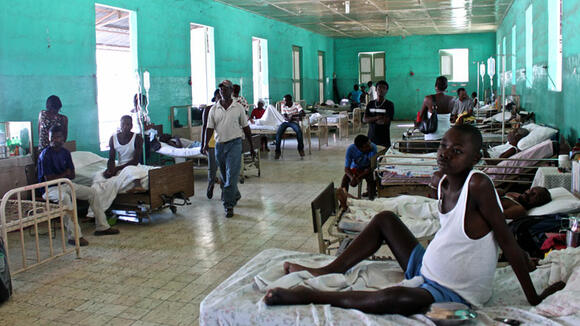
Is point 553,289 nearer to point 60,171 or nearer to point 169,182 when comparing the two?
point 169,182

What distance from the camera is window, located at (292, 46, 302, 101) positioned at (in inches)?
792

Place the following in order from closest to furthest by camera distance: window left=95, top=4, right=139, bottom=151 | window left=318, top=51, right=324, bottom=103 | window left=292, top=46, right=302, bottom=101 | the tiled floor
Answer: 1. the tiled floor
2. window left=95, top=4, right=139, bottom=151
3. window left=292, top=46, right=302, bottom=101
4. window left=318, top=51, right=324, bottom=103

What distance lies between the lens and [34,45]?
8.02m

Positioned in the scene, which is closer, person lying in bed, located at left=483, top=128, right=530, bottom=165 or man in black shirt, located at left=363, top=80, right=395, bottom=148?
person lying in bed, located at left=483, top=128, right=530, bottom=165

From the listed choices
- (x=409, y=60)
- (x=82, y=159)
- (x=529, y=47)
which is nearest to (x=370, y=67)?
(x=409, y=60)

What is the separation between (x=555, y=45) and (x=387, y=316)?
697cm

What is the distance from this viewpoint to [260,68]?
668 inches

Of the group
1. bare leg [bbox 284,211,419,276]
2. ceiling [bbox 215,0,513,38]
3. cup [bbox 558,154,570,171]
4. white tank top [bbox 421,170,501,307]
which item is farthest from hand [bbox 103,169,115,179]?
ceiling [bbox 215,0,513,38]

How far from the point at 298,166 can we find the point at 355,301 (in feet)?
28.4

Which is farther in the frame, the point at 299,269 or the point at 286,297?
the point at 299,269

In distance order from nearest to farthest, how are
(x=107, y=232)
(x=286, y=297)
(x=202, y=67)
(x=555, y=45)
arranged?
(x=286, y=297), (x=107, y=232), (x=555, y=45), (x=202, y=67)

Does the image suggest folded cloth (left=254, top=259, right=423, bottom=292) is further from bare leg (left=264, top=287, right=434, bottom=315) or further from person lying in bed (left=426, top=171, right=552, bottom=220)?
person lying in bed (left=426, top=171, right=552, bottom=220)

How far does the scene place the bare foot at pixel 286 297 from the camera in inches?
113

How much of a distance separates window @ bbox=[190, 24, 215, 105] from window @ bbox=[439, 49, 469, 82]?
13963mm
